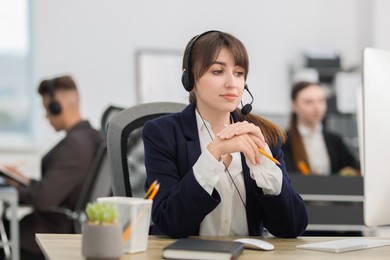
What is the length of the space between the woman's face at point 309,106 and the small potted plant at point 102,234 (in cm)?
295

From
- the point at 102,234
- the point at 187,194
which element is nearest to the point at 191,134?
the point at 187,194

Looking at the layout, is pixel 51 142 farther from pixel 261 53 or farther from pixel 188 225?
pixel 188 225

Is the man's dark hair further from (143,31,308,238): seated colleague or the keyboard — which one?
the keyboard

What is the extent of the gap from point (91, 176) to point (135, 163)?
1139mm

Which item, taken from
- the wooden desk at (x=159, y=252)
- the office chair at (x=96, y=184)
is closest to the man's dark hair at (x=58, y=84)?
the office chair at (x=96, y=184)

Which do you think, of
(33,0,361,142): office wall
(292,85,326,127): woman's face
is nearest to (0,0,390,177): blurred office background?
Result: (33,0,361,142): office wall

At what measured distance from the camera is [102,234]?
1.13 meters

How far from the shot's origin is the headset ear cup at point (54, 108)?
11.6 feet

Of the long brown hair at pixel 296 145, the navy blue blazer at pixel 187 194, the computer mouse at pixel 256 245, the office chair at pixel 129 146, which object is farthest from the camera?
the long brown hair at pixel 296 145

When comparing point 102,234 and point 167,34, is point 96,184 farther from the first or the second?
point 167,34

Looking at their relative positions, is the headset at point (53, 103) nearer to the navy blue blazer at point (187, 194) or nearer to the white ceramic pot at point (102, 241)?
the navy blue blazer at point (187, 194)

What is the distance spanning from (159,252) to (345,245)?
404 mm

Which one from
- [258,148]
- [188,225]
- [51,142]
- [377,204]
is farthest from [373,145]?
[51,142]

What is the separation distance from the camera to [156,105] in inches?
76.3
